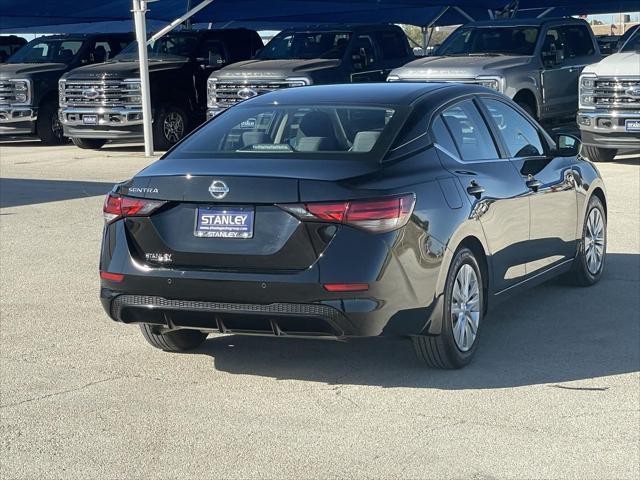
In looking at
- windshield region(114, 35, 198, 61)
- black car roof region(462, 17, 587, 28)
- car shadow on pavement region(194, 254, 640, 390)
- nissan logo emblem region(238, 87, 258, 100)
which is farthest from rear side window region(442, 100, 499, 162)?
windshield region(114, 35, 198, 61)

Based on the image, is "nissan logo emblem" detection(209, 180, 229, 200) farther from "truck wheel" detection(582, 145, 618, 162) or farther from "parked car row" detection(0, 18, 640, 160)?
"truck wheel" detection(582, 145, 618, 162)

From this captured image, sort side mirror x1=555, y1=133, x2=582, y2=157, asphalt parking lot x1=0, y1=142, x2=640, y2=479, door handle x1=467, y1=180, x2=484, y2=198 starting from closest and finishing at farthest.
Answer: asphalt parking lot x1=0, y1=142, x2=640, y2=479 < door handle x1=467, y1=180, x2=484, y2=198 < side mirror x1=555, y1=133, x2=582, y2=157

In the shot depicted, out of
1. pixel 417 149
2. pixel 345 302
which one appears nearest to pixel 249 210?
pixel 345 302

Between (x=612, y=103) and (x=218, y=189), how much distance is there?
39.6 ft

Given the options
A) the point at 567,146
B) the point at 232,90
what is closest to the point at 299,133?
the point at 567,146

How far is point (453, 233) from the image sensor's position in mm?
6562

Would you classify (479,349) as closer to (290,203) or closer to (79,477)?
(290,203)

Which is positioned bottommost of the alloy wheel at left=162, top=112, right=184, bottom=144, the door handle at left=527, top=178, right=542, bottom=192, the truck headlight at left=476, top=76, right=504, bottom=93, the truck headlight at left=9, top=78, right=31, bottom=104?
the alloy wheel at left=162, top=112, right=184, bottom=144

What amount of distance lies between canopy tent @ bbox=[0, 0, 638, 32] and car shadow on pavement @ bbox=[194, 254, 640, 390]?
18.9 metres

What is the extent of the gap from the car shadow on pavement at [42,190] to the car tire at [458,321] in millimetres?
8421

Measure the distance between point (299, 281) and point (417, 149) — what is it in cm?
113

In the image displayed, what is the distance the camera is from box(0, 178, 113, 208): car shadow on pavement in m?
14.6

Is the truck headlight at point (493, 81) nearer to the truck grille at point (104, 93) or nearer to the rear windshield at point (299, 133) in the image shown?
the truck grille at point (104, 93)

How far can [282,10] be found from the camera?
32688mm
